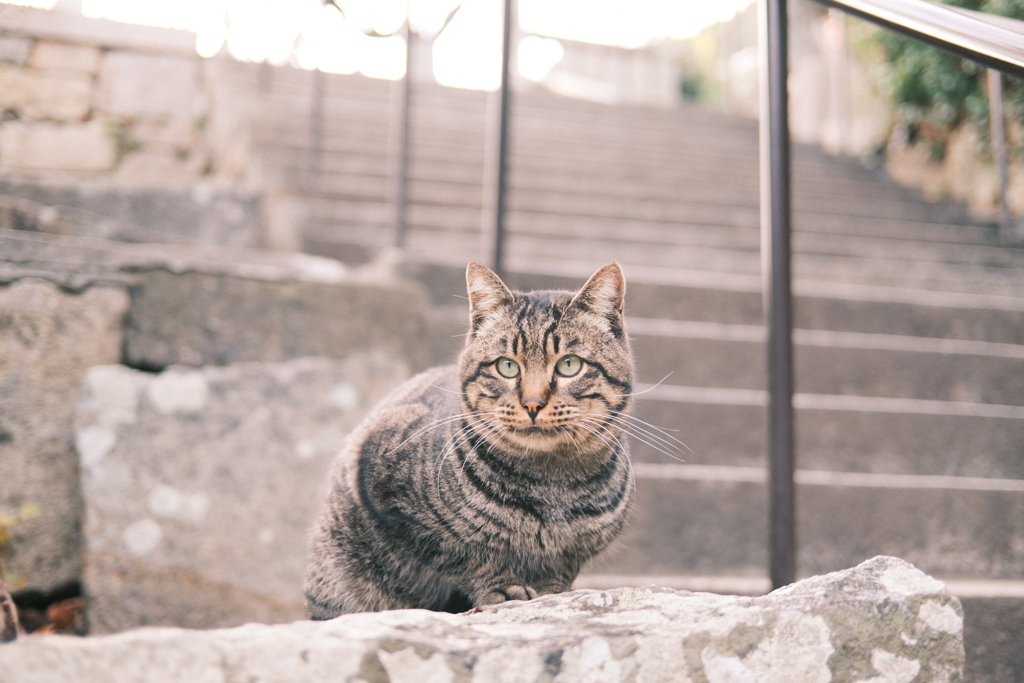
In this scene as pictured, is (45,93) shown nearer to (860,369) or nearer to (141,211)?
(141,211)

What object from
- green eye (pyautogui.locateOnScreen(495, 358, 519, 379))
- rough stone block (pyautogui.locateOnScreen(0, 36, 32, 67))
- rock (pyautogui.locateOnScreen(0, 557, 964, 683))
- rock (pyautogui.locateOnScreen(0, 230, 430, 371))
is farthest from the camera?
rock (pyautogui.locateOnScreen(0, 230, 430, 371))

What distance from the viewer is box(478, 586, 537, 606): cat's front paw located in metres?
1.08

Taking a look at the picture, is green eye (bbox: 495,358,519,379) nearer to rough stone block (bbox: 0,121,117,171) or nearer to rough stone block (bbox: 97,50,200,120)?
rough stone block (bbox: 0,121,117,171)

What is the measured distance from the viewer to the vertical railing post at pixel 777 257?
1.46 metres

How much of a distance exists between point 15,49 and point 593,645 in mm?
1629

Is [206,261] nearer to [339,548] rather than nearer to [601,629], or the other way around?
[339,548]

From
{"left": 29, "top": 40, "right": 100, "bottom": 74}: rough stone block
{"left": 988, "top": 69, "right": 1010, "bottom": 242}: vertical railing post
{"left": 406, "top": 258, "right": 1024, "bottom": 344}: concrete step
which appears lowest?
{"left": 406, "top": 258, "right": 1024, "bottom": 344}: concrete step

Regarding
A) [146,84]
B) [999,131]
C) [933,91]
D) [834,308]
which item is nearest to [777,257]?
[834,308]

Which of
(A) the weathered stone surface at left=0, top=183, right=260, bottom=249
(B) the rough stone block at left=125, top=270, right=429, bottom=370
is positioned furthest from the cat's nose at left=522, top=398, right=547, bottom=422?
(A) the weathered stone surface at left=0, top=183, right=260, bottom=249

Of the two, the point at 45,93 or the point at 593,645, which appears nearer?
the point at 593,645

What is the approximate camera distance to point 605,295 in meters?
1.19

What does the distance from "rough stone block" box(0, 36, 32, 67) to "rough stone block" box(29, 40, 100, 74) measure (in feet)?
0.07

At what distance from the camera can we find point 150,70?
1969 mm

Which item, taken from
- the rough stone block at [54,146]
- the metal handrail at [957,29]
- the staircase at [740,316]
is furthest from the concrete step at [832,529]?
the rough stone block at [54,146]
